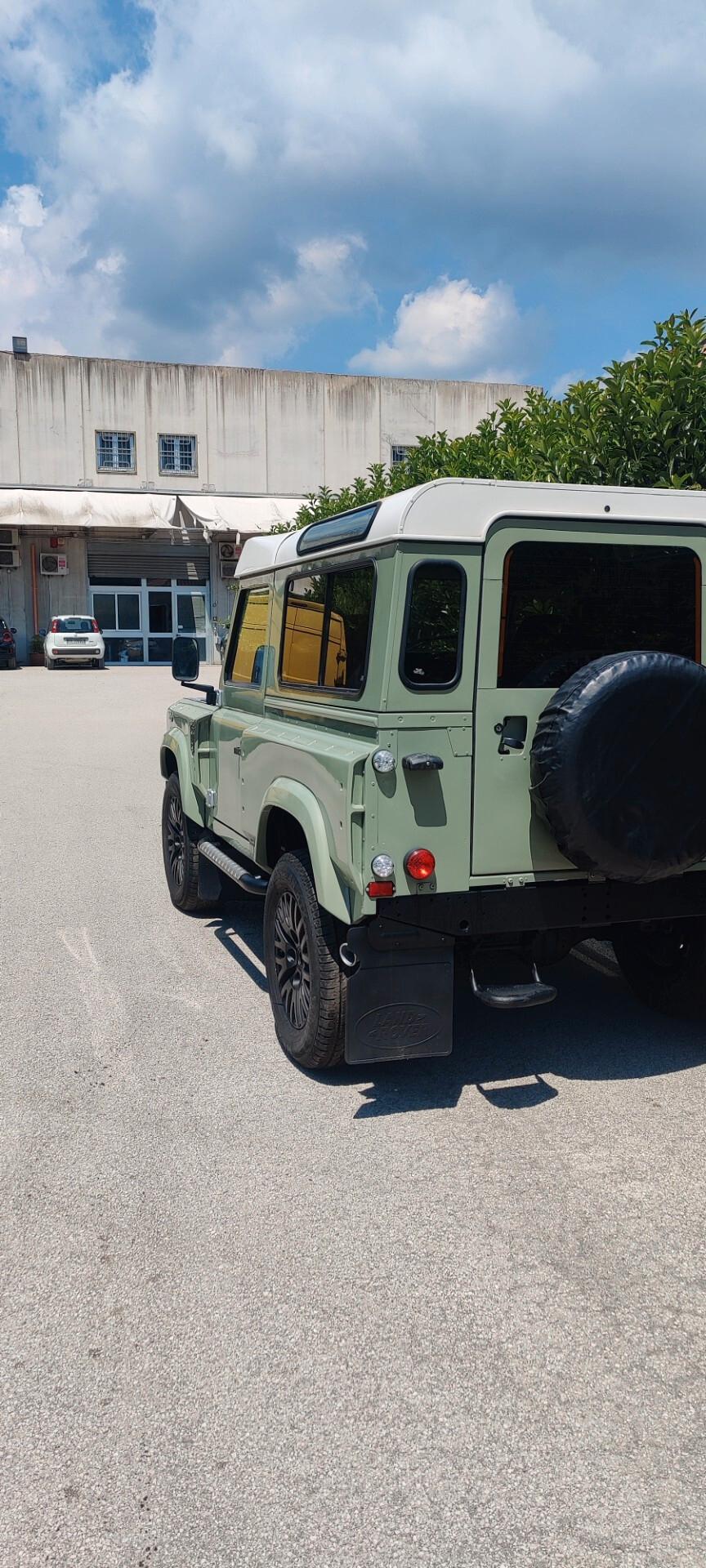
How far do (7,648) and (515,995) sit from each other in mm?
28862

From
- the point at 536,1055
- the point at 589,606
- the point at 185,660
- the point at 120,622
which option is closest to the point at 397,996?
the point at 536,1055

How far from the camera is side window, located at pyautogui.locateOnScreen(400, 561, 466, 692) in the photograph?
158 inches

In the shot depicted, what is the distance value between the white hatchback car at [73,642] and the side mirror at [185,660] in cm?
2535

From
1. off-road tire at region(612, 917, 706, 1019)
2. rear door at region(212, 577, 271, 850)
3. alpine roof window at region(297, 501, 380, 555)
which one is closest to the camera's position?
alpine roof window at region(297, 501, 380, 555)

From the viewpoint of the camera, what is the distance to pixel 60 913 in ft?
Result: 24.3

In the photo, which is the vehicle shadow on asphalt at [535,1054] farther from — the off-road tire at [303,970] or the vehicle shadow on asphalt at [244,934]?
the vehicle shadow on asphalt at [244,934]

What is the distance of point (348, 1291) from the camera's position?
3197 mm

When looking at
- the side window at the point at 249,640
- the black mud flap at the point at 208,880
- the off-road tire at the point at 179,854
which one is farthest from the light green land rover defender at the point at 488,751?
the off-road tire at the point at 179,854

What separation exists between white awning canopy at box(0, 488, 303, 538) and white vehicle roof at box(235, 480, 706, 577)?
2829cm

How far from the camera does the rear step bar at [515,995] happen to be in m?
4.23

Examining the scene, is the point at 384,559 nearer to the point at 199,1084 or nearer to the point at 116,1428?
the point at 199,1084

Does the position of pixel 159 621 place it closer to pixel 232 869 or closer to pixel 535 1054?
pixel 232 869

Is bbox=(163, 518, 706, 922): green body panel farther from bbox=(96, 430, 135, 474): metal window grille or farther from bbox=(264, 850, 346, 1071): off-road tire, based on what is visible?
bbox=(96, 430, 135, 474): metal window grille

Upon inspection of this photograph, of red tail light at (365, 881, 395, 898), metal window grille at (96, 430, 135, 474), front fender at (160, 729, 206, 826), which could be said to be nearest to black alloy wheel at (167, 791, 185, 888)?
front fender at (160, 729, 206, 826)
